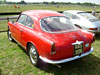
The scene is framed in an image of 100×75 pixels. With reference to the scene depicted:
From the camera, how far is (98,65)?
3.76 m

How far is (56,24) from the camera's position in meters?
3.58

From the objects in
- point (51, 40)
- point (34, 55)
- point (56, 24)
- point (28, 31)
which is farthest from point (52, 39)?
point (28, 31)

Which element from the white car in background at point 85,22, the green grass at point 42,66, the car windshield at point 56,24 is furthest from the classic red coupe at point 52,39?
the white car in background at point 85,22

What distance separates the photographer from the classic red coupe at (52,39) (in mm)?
2873

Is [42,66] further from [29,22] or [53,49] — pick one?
[29,22]

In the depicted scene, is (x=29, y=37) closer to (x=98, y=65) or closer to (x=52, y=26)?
(x=52, y=26)

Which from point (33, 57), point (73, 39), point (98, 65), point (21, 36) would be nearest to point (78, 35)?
point (73, 39)

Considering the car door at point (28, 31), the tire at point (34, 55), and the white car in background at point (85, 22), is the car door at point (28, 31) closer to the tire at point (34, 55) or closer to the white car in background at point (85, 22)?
the tire at point (34, 55)

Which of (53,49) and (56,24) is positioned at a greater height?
(56,24)

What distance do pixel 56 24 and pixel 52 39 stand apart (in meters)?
0.78

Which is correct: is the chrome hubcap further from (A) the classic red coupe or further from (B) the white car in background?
(B) the white car in background

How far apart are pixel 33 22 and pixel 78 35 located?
1.50m

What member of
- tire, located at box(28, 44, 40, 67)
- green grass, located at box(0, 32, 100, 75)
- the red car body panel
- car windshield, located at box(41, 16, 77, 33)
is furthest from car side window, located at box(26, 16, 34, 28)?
green grass, located at box(0, 32, 100, 75)

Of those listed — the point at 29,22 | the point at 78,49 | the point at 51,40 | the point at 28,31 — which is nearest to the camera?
the point at 51,40
